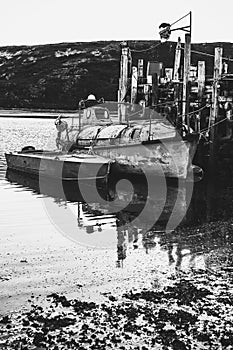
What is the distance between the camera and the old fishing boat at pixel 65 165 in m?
22.3

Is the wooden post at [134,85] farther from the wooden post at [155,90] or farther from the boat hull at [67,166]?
the boat hull at [67,166]

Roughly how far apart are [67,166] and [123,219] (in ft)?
23.6

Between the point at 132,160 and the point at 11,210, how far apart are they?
21.7ft

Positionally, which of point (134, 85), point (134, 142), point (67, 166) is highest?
point (134, 85)

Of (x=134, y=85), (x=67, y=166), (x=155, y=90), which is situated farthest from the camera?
(x=134, y=85)

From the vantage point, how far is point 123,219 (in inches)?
635

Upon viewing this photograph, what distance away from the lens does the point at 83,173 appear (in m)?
22.5

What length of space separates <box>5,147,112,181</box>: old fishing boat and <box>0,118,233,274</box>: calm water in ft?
1.63

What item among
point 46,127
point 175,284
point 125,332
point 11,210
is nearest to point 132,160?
point 11,210

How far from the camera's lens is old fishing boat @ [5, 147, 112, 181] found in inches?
878

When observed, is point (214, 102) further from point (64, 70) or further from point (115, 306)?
point (64, 70)

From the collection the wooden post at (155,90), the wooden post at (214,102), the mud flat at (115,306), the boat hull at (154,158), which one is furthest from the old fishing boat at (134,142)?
the mud flat at (115,306)

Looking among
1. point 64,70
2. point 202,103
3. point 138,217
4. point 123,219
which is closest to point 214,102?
point 202,103

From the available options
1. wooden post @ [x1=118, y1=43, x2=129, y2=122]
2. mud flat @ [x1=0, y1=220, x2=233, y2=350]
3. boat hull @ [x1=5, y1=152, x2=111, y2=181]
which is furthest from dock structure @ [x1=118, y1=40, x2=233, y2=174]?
mud flat @ [x1=0, y1=220, x2=233, y2=350]
